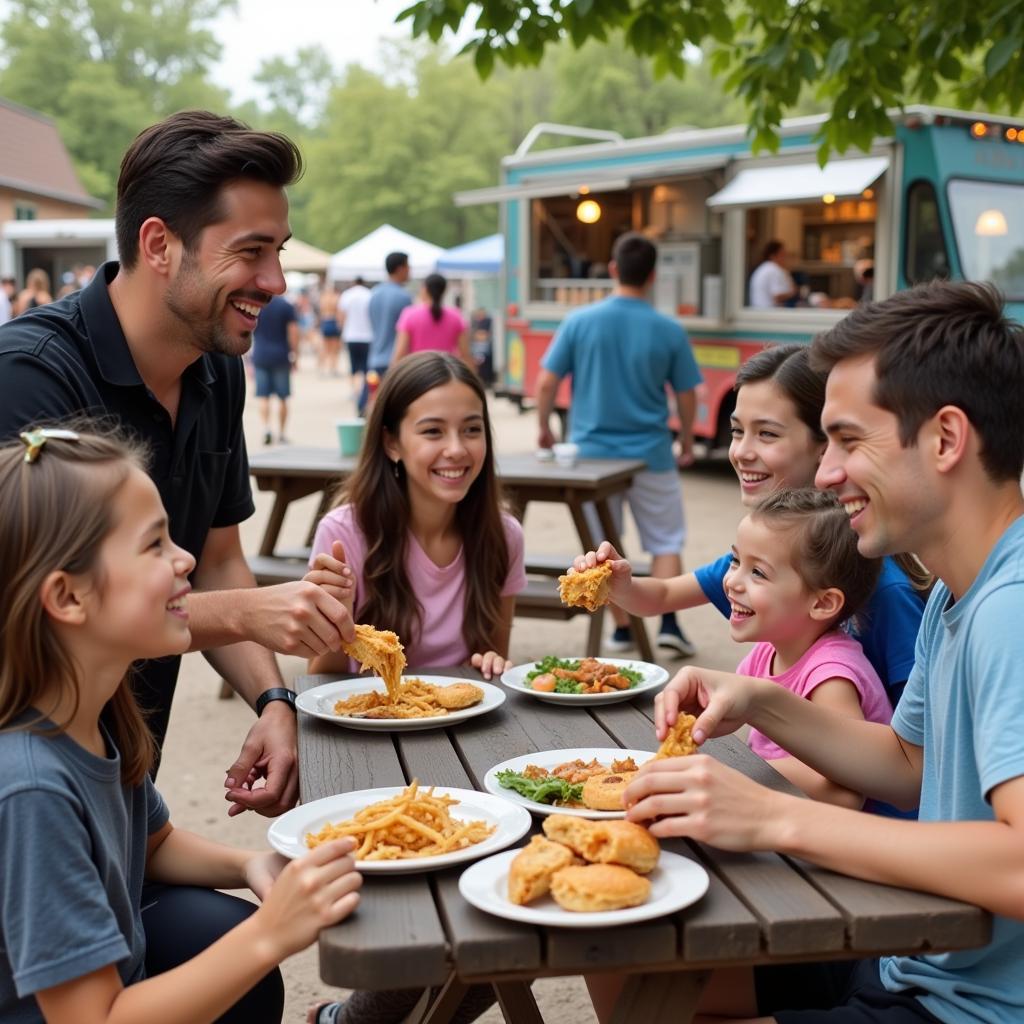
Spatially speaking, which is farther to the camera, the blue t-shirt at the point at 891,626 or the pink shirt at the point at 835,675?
the blue t-shirt at the point at 891,626

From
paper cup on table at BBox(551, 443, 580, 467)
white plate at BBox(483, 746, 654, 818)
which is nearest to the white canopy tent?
paper cup on table at BBox(551, 443, 580, 467)

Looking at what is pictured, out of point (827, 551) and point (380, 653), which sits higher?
point (827, 551)

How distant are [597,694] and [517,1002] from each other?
0.75m

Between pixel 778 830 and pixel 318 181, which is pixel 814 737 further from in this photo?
pixel 318 181

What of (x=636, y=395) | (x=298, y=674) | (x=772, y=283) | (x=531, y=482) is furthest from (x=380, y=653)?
(x=772, y=283)

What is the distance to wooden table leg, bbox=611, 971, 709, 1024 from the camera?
195 cm

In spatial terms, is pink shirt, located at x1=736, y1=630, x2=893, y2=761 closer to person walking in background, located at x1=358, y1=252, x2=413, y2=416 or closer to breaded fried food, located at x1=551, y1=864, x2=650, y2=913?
breaded fried food, located at x1=551, y1=864, x2=650, y2=913

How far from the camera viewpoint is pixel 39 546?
202 cm

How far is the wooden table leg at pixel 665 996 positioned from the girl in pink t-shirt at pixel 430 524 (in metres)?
2.01

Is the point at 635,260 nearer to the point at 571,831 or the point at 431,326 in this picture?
the point at 431,326

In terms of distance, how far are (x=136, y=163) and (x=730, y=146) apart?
33.5 ft

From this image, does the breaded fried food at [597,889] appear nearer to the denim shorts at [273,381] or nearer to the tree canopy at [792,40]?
the tree canopy at [792,40]

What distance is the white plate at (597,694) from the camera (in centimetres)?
311

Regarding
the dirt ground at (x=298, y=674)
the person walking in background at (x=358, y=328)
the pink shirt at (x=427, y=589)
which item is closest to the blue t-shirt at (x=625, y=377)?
the dirt ground at (x=298, y=674)
